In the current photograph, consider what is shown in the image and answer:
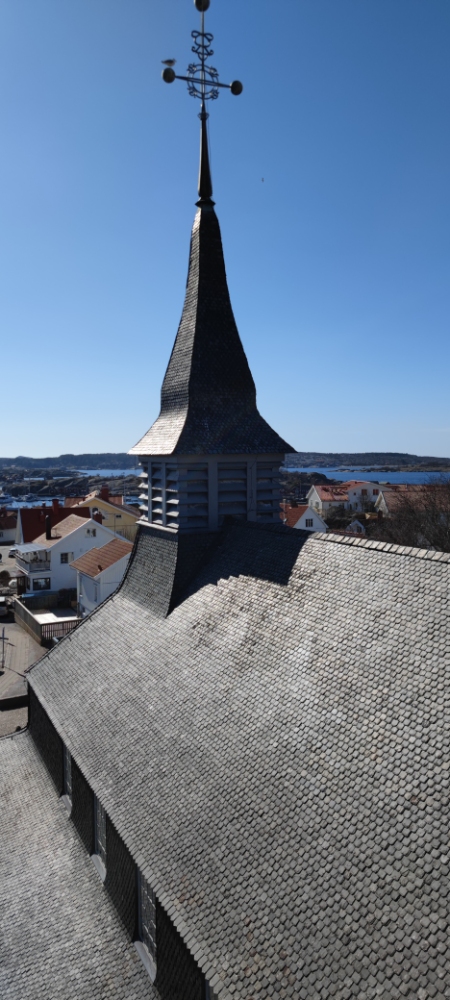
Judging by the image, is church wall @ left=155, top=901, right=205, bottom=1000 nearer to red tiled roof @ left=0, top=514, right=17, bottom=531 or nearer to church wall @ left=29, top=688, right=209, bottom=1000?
church wall @ left=29, top=688, right=209, bottom=1000

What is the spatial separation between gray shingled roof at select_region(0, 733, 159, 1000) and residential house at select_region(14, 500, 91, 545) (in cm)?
3532

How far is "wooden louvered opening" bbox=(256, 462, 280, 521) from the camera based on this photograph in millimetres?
16297

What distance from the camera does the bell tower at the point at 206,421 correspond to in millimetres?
15453

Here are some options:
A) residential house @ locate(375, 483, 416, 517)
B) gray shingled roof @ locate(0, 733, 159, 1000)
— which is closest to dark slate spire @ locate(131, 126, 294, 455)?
gray shingled roof @ locate(0, 733, 159, 1000)

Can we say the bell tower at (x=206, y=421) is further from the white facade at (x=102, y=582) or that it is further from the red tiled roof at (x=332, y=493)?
the red tiled roof at (x=332, y=493)

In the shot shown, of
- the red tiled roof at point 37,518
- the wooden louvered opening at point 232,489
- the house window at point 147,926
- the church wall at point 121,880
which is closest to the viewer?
the house window at point 147,926

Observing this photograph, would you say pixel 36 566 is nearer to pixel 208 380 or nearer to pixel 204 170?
pixel 208 380

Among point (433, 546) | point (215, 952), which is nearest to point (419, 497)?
point (433, 546)

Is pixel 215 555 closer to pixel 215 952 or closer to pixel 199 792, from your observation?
pixel 199 792

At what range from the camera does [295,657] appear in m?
9.41

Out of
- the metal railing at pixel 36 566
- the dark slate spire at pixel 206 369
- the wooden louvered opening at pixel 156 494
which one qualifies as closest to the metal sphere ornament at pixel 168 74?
the dark slate spire at pixel 206 369

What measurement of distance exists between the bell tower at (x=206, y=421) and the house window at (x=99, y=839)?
6.43m

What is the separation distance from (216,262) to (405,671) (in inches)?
519

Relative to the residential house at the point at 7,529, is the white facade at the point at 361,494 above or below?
above
